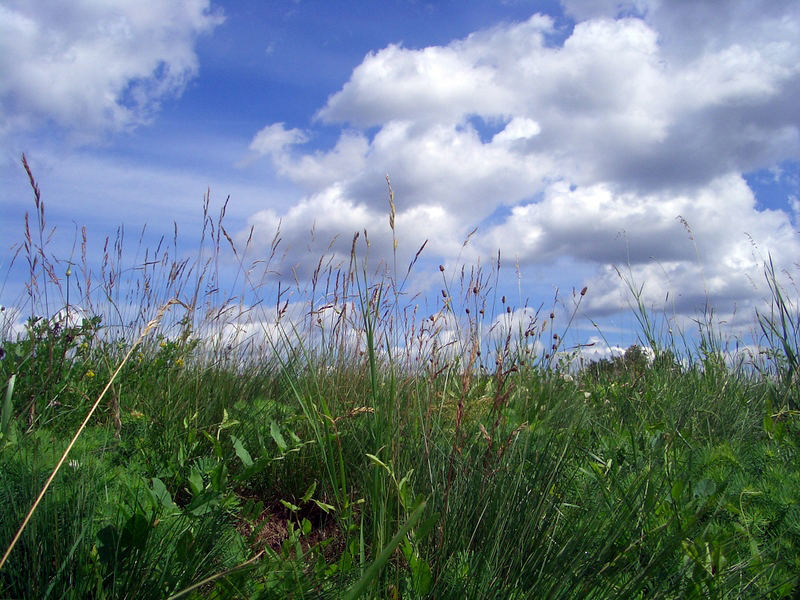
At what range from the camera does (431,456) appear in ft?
6.98

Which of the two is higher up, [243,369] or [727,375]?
[243,369]

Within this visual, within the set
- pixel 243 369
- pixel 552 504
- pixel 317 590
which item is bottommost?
pixel 317 590

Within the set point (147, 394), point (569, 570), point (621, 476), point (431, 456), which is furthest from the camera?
point (147, 394)

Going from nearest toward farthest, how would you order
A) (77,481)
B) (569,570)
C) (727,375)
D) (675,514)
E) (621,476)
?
1. (569,570)
2. (77,481)
3. (675,514)
4. (621,476)
5. (727,375)

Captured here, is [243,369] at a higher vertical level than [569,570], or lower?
higher

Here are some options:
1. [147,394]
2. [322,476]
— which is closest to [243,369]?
[147,394]

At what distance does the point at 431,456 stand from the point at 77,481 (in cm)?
109

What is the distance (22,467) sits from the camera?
176cm

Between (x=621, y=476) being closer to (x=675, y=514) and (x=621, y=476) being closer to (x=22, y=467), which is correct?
(x=675, y=514)

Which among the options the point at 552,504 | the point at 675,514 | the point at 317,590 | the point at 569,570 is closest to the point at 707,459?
the point at 675,514

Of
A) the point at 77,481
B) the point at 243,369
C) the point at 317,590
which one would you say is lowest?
the point at 317,590

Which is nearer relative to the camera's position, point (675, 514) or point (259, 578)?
point (259, 578)

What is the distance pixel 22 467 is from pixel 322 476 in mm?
1007

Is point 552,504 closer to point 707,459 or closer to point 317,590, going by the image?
point 317,590
